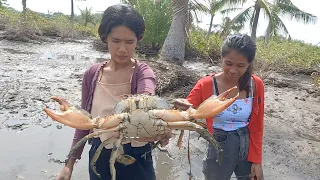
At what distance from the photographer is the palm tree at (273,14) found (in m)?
20.5

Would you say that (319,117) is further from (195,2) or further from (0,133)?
(0,133)

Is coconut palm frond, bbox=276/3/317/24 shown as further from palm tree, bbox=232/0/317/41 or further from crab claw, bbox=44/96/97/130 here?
crab claw, bbox=44/96/97/130

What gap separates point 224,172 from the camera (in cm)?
283

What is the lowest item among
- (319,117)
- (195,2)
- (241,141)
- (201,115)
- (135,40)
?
(319,117)

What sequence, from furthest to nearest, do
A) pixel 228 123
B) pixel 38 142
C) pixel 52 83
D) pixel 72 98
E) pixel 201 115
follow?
pixel 52 83
pixel 72 98
pixel 38 142
pixel 228 123
pixel 201 115

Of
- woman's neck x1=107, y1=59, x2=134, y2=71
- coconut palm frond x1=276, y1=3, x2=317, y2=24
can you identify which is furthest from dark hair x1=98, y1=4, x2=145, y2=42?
coconut palm frond x1=276, y1=3, x2=317, y2=24

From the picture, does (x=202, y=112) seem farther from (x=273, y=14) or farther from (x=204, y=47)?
(x=273, y=14)

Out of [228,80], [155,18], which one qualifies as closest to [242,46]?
[228,80]

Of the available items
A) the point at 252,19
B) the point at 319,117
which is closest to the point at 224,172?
the point at 319,117

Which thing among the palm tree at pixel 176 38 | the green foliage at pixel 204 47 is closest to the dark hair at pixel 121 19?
the palm tree at pixel 176 38

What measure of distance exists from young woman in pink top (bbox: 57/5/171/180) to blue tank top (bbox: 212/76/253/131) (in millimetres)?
721

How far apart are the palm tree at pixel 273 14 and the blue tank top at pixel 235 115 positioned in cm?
1840

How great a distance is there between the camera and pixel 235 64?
2641mm

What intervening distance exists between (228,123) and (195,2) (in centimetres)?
838
